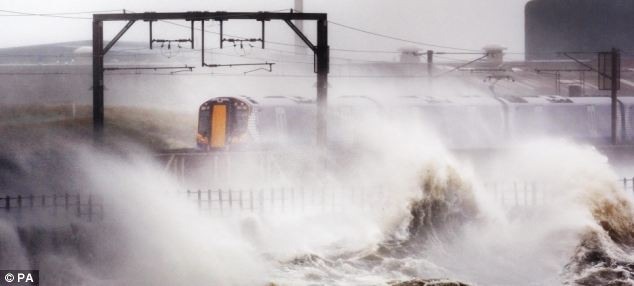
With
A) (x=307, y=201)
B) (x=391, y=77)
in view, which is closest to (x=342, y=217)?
(x=307, y=201)

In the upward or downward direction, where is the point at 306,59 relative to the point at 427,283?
upward

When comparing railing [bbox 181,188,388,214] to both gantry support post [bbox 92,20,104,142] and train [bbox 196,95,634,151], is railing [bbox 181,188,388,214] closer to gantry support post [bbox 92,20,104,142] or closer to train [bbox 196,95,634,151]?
gantry support post [bbox 92,20,104,142]

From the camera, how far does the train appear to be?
31.6 metres

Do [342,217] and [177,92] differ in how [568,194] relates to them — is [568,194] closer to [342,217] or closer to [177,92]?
[342,217]

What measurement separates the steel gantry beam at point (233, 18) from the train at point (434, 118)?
723 centimetres

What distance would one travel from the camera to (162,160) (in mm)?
26422

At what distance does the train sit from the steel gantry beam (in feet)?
23.7

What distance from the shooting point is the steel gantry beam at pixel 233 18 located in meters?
23.7

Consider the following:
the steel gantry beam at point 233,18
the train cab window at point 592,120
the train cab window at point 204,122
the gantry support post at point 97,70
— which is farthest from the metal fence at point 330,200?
the train cab window at point 592,120

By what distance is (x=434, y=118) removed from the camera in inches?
1382

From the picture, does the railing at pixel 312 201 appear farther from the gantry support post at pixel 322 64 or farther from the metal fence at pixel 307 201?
the gantry support post at pixel 322 64

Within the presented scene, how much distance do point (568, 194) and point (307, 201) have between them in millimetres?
7686

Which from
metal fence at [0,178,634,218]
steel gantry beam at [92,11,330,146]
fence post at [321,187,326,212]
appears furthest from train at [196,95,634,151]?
fence post at [321,187,326,212]

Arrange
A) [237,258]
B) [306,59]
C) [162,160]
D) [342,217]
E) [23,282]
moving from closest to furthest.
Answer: [23,282]
[237,258]
[342,217]
[162,160]
[306,59]
